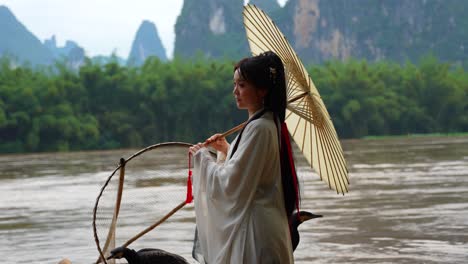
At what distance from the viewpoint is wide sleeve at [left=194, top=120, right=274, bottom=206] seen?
2668 millimetres

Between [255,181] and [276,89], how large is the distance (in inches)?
11.9

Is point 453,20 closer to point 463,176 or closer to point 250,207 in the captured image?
point 463,176

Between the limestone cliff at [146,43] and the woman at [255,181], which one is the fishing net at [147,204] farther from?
the limestone cliff at [146,43]

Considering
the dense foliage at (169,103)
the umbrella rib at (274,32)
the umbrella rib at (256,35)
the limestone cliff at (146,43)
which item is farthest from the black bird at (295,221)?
the limestone cliff at (146,43)

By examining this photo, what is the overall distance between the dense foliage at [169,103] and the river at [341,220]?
18.5 m

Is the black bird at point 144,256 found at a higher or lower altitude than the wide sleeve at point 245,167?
lower

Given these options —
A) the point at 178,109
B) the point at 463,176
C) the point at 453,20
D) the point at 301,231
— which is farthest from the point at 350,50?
the point at 301,231

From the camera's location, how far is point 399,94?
42.8 meters

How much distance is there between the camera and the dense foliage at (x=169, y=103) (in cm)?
3462

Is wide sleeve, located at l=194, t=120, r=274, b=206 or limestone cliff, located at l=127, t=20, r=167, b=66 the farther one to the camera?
limestone cliff, located at l=127, t=20, r=167, b=66

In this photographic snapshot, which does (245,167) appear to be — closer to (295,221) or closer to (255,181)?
(255,181)

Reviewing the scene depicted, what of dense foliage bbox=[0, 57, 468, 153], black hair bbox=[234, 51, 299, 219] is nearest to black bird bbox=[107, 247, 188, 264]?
black hair bbox=[234, 51, 299, 219]

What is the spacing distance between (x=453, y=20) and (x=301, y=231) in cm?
7870

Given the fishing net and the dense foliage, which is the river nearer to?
the fishing net
